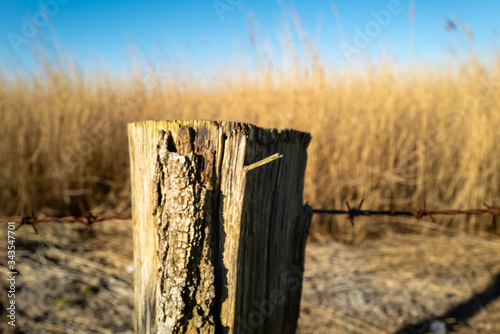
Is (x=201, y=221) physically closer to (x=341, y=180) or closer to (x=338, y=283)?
(x=338, y=283)

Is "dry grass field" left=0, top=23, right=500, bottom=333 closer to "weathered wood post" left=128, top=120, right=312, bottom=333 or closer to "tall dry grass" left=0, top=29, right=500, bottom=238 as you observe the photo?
"tall dry grass" left=0, top=29, right=500, bottom=238

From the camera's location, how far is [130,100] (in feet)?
12.1

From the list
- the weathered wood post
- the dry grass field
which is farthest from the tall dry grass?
the weathered wood post

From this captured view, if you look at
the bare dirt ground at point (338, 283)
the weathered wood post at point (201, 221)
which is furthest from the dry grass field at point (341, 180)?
the weathered wood post at point (201, 221)

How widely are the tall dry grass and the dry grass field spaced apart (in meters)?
0.01

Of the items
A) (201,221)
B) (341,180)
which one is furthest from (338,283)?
(201,221)

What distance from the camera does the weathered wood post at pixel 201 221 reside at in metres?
0.62

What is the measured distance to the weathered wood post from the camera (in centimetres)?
62

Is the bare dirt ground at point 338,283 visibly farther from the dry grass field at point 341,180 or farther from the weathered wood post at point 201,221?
the weathered wood post at point 201,221

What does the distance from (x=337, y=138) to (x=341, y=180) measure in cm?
35

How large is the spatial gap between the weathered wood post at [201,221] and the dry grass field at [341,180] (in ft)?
4.45

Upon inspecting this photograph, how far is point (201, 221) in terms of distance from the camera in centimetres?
62

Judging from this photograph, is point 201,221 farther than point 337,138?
No

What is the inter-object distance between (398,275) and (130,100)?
3105 millimetres
